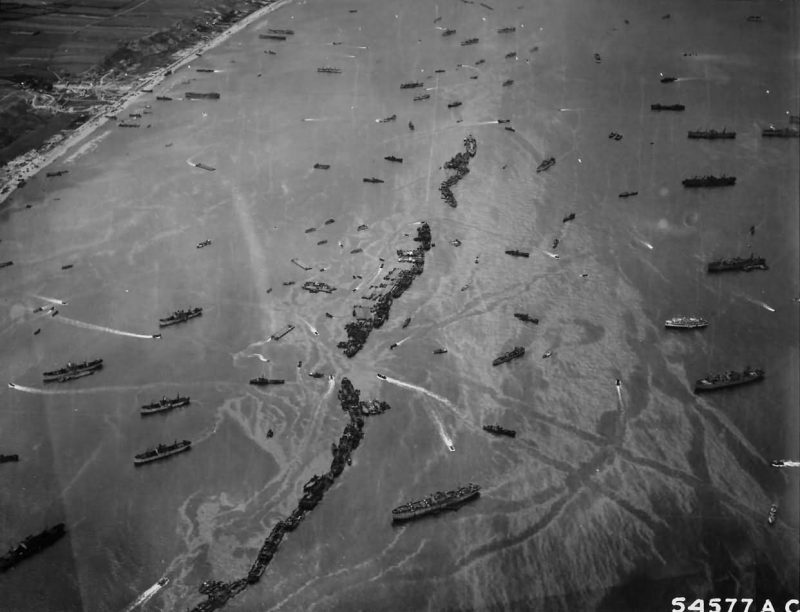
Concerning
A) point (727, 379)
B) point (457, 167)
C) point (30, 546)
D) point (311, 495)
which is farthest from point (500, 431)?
point (457, 167)

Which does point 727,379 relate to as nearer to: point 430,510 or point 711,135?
point 430,510

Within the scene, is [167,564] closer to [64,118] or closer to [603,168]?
[603,168]

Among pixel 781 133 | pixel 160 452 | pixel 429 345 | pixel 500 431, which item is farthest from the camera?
pixel 781 133

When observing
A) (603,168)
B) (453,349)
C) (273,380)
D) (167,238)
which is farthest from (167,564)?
(603,168)

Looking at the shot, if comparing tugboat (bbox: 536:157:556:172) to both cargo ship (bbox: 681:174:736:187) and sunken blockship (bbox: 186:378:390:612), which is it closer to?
cargo ship (bbox: 681:174:736:187)

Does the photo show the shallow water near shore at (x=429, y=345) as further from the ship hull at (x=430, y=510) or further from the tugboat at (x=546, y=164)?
the tugboat at (x=546, y=164)

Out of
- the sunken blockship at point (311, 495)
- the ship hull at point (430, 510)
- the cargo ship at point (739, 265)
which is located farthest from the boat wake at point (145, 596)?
the cargo ship at point (739, 265)
